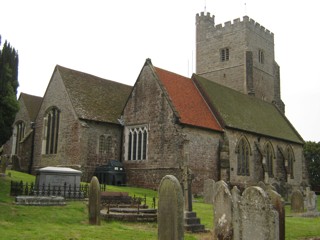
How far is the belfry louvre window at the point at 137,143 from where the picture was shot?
30403 mm

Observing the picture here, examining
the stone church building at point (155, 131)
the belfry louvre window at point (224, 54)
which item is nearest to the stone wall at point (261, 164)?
the stone church building at point (155, 131)

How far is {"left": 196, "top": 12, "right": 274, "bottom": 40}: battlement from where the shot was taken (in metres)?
48.0

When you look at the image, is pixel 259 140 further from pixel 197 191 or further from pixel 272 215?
pixel 272 215

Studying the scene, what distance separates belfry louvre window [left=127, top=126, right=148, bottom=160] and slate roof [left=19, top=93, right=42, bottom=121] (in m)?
10.0

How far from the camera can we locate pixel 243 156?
110ft

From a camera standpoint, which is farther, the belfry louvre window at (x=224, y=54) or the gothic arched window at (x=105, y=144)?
the belfry louvre window at (x=224, y=54)

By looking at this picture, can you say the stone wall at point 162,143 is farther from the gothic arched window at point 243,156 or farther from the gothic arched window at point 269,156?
the gothic arched window at point 269,156

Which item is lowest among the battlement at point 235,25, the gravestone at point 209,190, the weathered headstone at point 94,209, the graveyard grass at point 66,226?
the graveyard grass at point 66,226

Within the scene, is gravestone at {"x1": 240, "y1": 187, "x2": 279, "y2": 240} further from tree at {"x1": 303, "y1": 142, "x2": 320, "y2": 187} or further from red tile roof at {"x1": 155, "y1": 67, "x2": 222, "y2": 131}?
tree at {"x1": 303, "y1": 142, "x2": 320, "y2": 187}

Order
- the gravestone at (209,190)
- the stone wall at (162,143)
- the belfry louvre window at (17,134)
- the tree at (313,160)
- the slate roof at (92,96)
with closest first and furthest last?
1. the gravestone at (209,190)
2. the stone wall at (162,143)
3. the slate roof at (92,96)
4. the belfry louvre window at (17,134)
5. the tree at (313,160)

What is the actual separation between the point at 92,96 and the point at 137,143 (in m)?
5.46

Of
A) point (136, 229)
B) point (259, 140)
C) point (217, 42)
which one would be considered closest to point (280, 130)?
point (259, 140)

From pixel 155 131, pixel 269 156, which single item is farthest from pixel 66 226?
pixel 269 156

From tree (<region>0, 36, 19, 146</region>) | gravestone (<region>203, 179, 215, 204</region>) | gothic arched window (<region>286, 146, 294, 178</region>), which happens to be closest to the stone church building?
gothic arched window (<region>286, 146, 294, 178</region>)
